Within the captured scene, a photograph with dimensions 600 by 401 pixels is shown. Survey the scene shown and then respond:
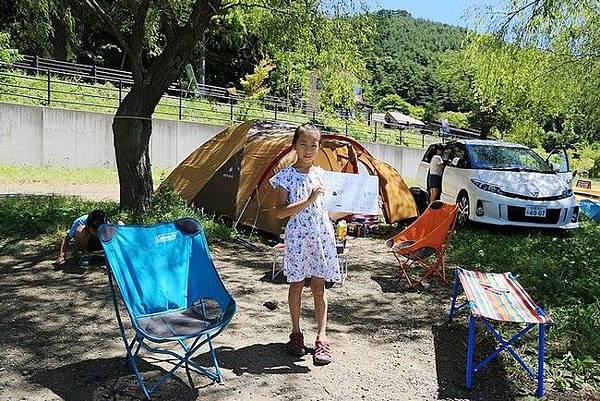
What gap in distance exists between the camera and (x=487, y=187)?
9625mm

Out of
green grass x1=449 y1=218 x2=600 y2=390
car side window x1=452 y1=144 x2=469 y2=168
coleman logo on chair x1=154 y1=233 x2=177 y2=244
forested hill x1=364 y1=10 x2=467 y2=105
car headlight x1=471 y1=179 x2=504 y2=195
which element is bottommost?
green grass x1=449 y1=218 x2=600 y2=390

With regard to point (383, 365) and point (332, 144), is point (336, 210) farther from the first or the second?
point (383, 365)

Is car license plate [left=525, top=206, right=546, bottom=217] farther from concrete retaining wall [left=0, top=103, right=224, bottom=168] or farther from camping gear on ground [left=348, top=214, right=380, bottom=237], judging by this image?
concrete retaining wall [left=0, top=103, right=224, bottom=168]

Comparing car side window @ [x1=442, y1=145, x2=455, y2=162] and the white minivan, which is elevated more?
car side window @ [x1=442, y1=145, x2=455, y2=162]

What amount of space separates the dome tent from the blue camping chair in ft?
13.2

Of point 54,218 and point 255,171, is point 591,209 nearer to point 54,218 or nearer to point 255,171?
point 255,171

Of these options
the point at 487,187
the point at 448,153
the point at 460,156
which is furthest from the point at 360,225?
the point at 448,153

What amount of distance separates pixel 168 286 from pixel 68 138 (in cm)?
1330

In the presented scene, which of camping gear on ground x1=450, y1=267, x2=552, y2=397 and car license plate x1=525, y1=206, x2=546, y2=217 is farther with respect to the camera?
car license plate x1=525, y1=206, x2=546, y2=217

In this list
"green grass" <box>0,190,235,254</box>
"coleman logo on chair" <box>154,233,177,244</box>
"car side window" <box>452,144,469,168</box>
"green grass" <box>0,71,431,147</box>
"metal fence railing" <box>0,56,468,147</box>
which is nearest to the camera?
"coleman logo on chair" <box>154,233,177,244</box>

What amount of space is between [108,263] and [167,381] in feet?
2.72

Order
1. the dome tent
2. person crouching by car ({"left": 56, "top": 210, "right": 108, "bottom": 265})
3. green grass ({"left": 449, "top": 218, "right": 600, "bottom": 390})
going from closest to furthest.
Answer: green grass ({"left": 449, "top": 218, "right": 600, "bottom": 390}) < person crouching by car ({"left": 56, "top": 210, "right": 108, "bottom": 265}) < the dome tent

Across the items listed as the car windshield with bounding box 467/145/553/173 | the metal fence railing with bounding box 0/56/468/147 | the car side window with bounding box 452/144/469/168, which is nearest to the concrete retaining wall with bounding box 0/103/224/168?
the metal fence railing with bounding box 0/56/468/147

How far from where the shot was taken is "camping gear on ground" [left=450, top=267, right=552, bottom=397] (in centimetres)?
380
